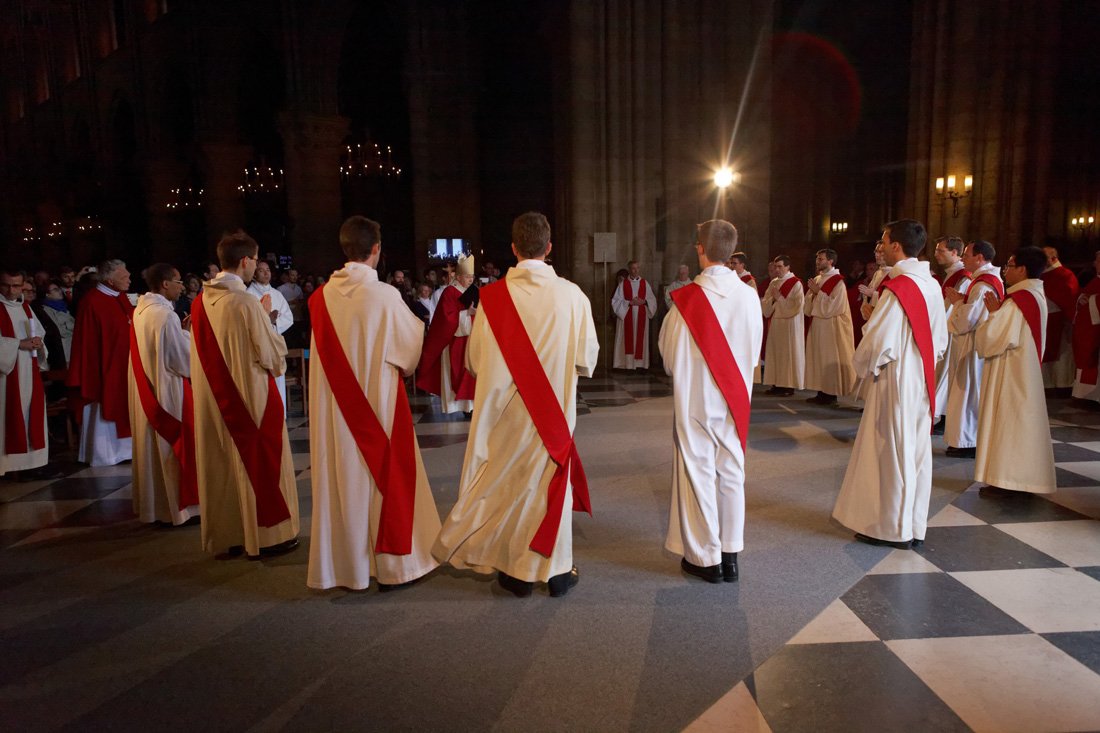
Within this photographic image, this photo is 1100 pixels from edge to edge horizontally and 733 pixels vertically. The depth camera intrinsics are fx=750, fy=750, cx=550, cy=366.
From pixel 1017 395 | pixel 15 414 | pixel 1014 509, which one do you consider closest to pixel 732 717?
pixel 1014 509

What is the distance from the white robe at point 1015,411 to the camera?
466 cm

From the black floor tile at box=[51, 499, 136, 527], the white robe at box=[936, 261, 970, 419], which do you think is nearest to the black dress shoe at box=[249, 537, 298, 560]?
the black floor tile at box=[51, 499, 136, 527]

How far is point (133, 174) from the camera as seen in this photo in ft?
78.8

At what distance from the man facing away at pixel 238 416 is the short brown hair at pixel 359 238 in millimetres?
748

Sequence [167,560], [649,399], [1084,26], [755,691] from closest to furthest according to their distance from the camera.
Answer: [755,691], [167,560], [649,399], [1084,26]

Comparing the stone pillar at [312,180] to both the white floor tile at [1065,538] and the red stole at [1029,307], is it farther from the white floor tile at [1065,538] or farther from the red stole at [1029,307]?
the white floor tile at [1065,538]

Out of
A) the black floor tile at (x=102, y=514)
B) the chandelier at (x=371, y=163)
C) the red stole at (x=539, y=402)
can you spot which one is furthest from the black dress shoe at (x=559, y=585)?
the chandelier at (x=371, y=163)

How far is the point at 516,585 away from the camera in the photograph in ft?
11.7

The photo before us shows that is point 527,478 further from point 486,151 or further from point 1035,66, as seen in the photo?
point 486,151

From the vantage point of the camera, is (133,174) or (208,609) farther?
(133,174)

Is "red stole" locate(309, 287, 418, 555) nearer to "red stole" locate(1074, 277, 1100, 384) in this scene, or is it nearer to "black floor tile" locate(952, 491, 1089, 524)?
"black floor tile" locate(952, 491, 1089, 524)

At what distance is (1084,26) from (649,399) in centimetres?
1102

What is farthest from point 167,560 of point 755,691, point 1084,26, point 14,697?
point 1084,26

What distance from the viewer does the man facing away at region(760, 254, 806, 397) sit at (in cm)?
891
